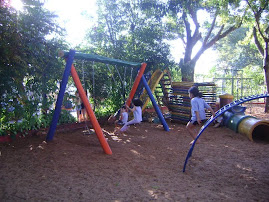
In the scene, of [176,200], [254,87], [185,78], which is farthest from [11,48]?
[254,87]

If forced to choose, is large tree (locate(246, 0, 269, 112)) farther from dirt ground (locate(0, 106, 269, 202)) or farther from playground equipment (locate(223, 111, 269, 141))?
dirt ground (locate(0, 106, 269, 202))

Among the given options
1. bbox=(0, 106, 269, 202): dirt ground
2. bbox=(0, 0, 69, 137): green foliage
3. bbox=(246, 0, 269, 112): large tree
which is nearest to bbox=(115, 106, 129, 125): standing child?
bbox=(0, 106, 269, 202): dirt ground

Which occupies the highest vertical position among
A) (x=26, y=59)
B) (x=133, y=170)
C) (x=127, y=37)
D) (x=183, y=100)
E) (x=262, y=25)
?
(x=262, y=25)

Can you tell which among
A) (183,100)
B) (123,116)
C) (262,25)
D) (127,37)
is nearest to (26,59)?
(123,116)

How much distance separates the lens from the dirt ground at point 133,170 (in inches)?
126

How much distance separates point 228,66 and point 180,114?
32.5 m

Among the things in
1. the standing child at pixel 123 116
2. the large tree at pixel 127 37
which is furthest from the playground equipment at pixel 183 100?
the standing child at pixel 123 116

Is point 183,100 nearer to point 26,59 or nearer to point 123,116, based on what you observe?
point 123,116

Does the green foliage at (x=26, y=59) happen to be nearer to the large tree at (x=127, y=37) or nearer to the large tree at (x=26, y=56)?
the large tree at (x=26, y=56)

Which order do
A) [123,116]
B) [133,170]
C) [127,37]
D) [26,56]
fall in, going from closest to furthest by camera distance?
1. [133,170]
2. [26,56]
3. [123,116]
4. [127,37]

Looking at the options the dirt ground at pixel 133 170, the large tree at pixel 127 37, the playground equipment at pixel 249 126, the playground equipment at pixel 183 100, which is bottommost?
the dirt ground at pixel 133 170

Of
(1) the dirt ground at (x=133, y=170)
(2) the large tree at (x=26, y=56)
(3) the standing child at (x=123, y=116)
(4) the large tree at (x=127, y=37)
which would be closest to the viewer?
(1) the dirt ground at (x=133, y=170)

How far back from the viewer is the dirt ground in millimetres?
3211

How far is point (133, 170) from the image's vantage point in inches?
165
